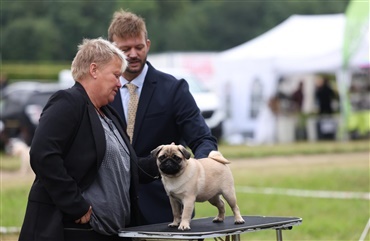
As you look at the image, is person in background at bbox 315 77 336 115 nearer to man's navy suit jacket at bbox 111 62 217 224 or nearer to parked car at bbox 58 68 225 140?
parked car at bbox 58 68 225 140

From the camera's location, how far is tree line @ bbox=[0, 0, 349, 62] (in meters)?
55.3

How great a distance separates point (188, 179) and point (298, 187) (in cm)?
1138

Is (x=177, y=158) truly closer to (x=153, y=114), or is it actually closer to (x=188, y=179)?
(x=188, y=179)

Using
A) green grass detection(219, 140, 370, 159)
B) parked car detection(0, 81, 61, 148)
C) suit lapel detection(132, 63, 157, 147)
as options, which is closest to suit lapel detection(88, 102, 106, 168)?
suit lapel detection(132, 63, 157, 147)

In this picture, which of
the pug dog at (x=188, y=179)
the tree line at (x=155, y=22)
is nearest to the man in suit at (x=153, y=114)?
the pug dog at (x=188, y=179)

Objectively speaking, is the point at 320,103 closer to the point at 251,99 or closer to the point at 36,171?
the point at 251,99

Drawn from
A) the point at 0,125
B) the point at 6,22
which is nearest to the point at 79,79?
the point at 0,125

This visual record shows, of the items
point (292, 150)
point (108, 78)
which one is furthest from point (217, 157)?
point (292, 150)

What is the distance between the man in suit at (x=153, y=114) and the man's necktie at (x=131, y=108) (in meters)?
0.03

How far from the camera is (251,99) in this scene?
3170cm

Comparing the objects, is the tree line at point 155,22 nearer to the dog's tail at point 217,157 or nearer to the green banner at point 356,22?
the green banner at point 356,22

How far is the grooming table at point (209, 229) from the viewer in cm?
496

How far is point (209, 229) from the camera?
512cm

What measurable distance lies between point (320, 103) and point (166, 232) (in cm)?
2615
